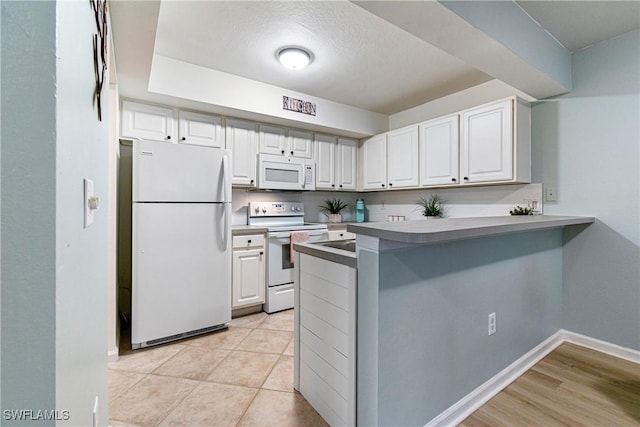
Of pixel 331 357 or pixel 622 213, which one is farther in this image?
pixel 622 213

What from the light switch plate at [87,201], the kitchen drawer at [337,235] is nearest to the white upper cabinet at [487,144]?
the kitchen drawer at [337,235]

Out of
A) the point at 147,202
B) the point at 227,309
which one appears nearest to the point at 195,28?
the point at 147,202

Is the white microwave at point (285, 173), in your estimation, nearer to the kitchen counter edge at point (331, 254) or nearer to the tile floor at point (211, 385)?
the tile floor at point (211, 385)

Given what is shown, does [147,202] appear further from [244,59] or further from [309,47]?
[309,47]

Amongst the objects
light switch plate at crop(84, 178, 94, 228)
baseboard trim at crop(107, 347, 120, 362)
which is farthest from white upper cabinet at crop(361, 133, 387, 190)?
light switch plate at crop(84, 178, 94, 228)

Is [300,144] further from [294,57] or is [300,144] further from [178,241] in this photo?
[178,241]

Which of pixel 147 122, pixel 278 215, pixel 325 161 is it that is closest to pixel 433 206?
pixel 325 161

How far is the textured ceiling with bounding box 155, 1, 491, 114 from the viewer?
1.91m

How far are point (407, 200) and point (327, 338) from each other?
8.79 ft

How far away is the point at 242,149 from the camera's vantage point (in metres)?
3.13

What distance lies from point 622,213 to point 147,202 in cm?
352

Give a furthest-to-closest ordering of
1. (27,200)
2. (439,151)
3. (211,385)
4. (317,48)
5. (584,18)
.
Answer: (439,151), (317,48), (584,18), (211,385), (27,200)

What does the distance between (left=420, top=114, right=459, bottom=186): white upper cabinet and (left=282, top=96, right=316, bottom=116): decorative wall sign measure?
1230 mm

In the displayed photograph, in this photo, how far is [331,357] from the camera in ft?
4.66
